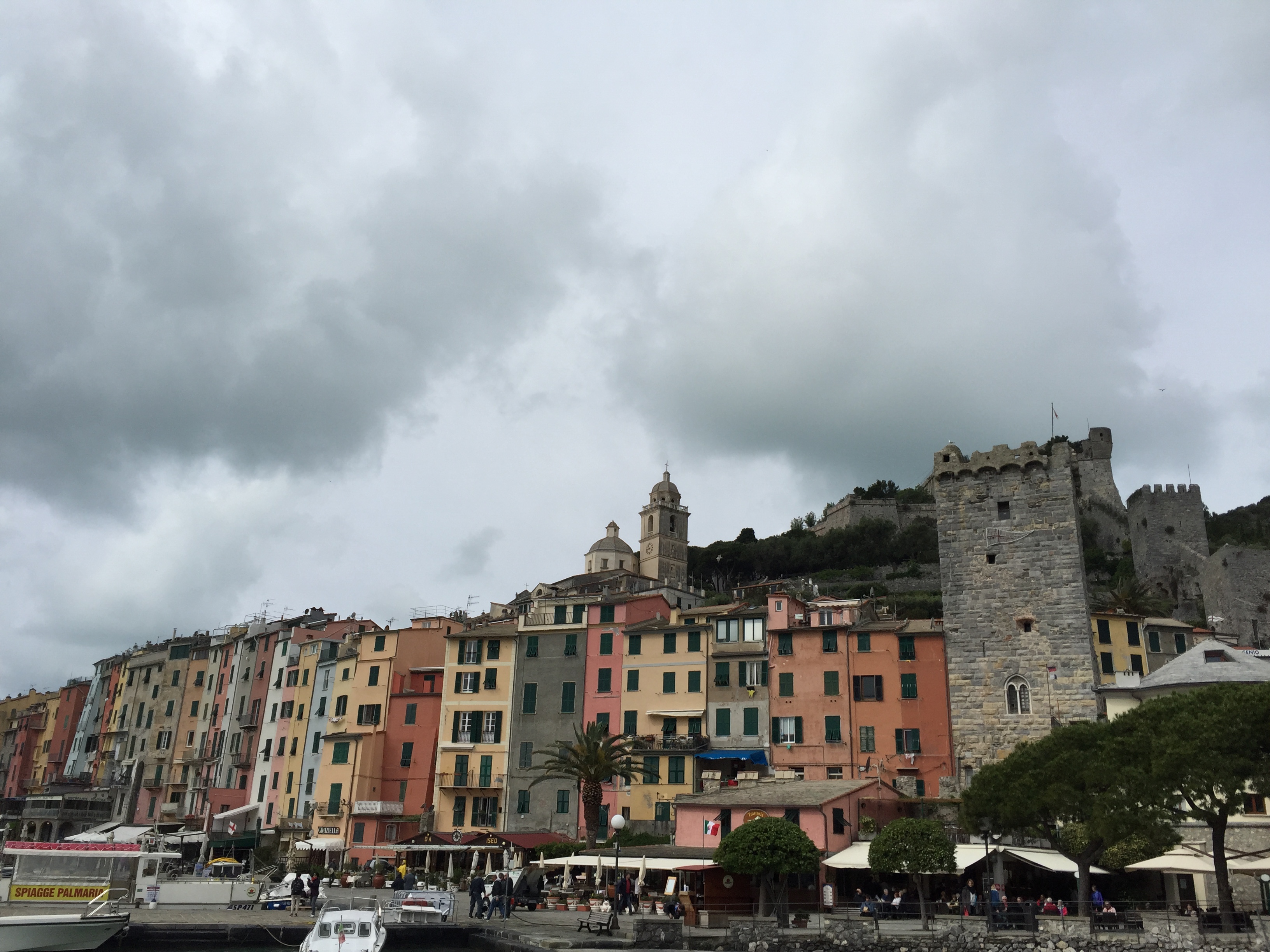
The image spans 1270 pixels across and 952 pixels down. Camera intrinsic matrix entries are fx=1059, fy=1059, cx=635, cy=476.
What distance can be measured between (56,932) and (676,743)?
89.3ft

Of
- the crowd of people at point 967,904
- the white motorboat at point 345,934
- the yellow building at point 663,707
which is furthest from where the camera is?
the yellow building at point 663,707

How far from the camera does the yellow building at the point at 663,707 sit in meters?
49.1

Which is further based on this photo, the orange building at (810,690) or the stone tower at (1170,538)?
the stone tower at (1170,538)

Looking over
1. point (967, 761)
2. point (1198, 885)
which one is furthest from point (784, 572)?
point (1198, 885)

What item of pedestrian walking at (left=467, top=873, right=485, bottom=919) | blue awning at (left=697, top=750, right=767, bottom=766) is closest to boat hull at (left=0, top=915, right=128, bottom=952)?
pedestrian walking at (left=467, top=873, right=485, bottom=919)

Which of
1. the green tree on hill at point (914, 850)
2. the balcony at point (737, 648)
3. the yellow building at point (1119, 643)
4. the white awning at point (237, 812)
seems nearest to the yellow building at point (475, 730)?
the balcony at point (737, 648)

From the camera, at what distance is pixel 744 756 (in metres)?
47.8

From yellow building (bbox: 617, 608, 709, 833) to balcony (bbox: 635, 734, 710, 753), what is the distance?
36mm

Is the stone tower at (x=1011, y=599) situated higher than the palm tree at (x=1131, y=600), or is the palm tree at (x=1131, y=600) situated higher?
the palm tree at (x=1131, y=600)

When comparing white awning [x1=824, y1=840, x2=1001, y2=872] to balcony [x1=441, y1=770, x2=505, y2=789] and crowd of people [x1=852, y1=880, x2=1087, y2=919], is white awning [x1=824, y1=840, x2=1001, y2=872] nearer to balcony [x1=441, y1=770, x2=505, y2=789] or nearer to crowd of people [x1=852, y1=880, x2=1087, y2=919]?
crowd of people [x1=852, y1=880, x2=1087, y2=919]

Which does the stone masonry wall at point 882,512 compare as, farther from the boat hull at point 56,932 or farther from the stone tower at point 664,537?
the boat hull at point 56,932

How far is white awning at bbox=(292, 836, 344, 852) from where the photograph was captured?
5266cm

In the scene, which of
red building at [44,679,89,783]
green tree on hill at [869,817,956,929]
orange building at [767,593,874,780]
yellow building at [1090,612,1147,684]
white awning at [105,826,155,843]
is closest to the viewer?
green tree on hill at [869,817,956,929]

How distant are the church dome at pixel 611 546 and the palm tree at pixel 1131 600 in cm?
5942
